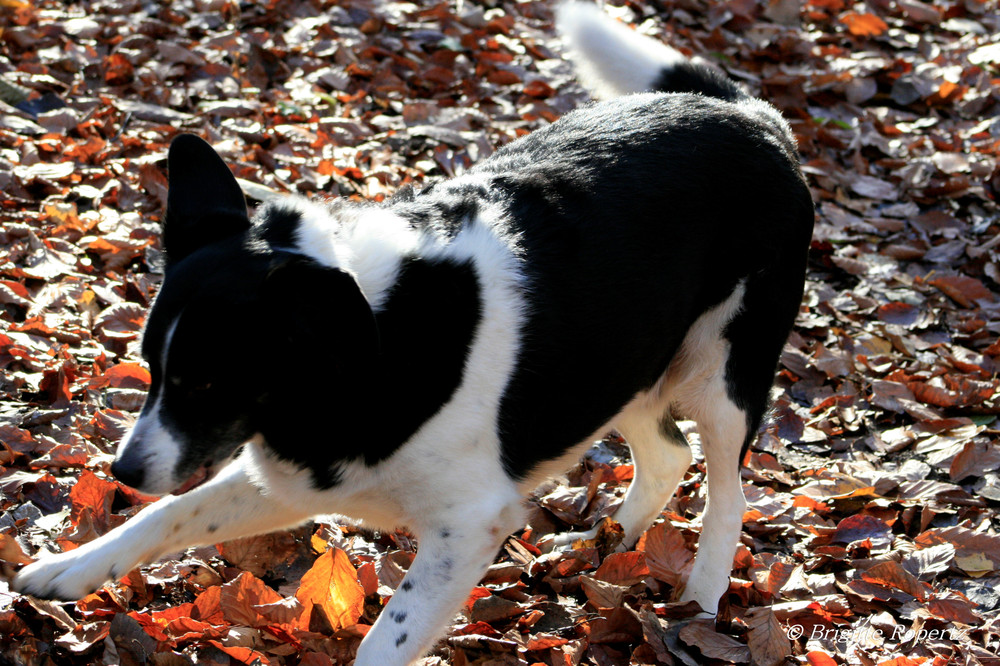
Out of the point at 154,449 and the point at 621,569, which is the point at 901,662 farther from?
the point at 154,449

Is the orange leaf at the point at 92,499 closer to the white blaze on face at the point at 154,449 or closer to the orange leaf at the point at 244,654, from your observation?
the orange leaf at the point at 244,654

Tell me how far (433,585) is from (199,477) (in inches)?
27.6

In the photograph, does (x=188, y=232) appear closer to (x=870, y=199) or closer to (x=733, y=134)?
(x=733, y=134)

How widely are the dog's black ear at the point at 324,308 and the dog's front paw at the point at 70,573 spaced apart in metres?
0.92

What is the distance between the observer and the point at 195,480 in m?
2.68

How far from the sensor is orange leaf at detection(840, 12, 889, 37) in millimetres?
8023

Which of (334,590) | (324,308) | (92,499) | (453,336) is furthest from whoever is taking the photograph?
(92,499)

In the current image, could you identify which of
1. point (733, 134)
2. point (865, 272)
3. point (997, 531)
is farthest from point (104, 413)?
point (865, 272)

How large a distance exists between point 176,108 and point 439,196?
11.5 feet

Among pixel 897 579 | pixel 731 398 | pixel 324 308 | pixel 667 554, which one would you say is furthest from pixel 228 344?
pixel 897 579

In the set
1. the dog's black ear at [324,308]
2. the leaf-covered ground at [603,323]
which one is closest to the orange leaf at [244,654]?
the leaf-covered ground at [603,323]

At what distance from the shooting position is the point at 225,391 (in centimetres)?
250

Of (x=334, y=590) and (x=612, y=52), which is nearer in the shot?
(x=334, y=590)

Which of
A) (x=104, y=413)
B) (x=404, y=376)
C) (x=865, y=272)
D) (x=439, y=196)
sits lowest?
(x=865, y=272)
